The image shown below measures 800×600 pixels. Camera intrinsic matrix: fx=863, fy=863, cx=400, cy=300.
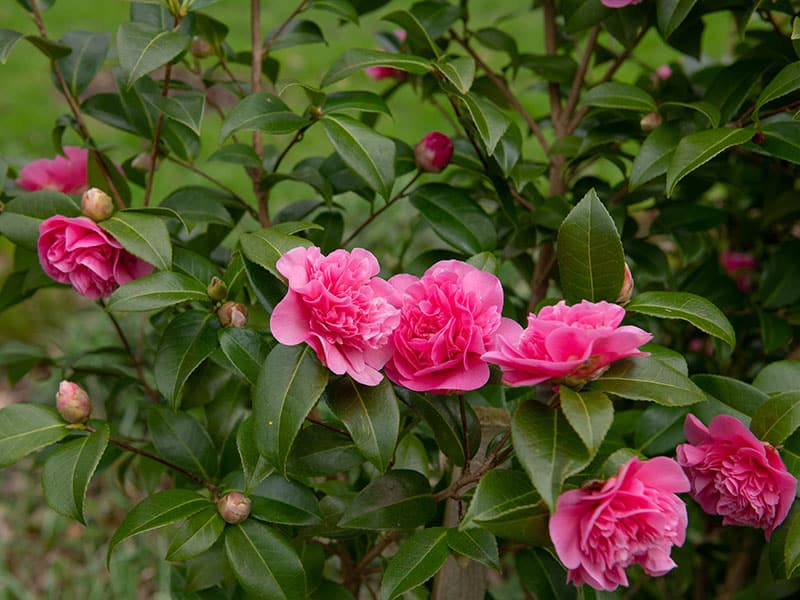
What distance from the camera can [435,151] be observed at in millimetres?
1169

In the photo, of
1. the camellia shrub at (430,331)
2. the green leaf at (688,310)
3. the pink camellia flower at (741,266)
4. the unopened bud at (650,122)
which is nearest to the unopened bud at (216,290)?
the camellia shrub at (430,331)

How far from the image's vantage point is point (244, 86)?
1.33 metres

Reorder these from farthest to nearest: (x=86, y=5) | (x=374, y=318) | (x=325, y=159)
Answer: (x=86, y=5) → (x=325, y=159) → (x=374, y=318)

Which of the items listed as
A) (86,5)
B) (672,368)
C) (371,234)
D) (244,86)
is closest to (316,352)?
(672,368)

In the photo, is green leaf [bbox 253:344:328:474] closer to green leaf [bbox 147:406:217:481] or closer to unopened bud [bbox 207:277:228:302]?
unopened bud [bbox 207:277:228:302]

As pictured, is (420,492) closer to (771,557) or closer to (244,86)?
(771,557)

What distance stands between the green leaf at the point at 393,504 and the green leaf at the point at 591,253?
279 millimetres

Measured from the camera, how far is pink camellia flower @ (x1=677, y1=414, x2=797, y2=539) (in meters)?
0.82

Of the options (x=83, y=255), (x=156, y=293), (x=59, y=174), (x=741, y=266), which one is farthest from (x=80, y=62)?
(x=741, y=266)

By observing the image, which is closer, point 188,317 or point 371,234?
point 188,317

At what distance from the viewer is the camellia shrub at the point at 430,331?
0.76m

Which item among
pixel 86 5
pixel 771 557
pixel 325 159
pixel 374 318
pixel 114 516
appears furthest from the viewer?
pixel 86 5

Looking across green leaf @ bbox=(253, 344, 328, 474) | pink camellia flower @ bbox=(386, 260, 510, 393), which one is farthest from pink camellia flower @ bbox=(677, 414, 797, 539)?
green leaf @ bbox=(253, 344, 328, 474)

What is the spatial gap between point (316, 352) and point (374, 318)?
68mm
